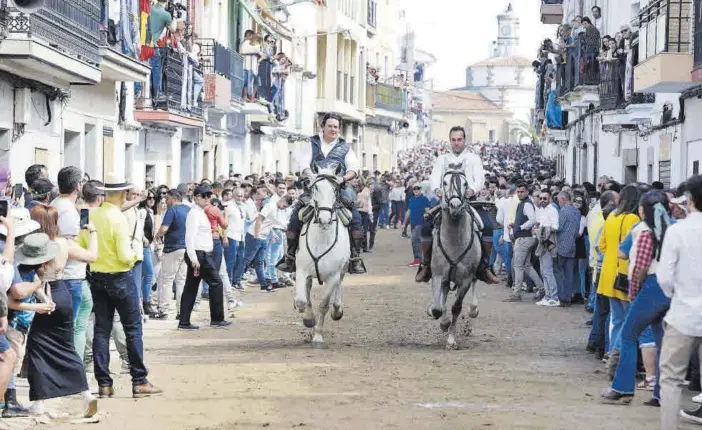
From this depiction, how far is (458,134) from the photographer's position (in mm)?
15195

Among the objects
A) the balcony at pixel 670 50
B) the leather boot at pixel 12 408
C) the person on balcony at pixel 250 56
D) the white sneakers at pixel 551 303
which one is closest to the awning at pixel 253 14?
the person on balcony at pixel 250 56

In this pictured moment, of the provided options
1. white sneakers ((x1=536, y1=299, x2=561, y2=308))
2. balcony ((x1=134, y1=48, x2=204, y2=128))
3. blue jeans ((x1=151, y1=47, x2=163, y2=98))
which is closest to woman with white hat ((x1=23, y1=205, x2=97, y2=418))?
white sneakers ((x1=536, y1=299, x2=561, y2=308))

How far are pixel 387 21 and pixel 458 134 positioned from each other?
61518 mm

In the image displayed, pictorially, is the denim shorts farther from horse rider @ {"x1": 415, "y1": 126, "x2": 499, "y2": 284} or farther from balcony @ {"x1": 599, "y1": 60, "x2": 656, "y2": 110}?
balcony @ {"x1": 599, "y1": 60, "x2": 656, "y2": 110}

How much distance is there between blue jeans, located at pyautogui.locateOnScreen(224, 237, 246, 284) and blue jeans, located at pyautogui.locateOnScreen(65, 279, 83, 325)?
9.78 meters

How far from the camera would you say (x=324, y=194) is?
14383 mm

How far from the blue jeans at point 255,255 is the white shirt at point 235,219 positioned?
1.30 metres

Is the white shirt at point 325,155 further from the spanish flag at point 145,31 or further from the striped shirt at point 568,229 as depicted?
the spanish flag at point 145,31

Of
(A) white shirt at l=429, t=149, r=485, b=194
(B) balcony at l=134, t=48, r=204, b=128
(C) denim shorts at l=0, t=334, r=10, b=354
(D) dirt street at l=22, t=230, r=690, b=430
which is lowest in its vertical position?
(D) dirt street at l=22, t=230, r=690, b=430

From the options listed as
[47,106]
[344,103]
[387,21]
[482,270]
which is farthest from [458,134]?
[387,21]

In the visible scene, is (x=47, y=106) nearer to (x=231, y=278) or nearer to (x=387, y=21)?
(x=231, y=278)

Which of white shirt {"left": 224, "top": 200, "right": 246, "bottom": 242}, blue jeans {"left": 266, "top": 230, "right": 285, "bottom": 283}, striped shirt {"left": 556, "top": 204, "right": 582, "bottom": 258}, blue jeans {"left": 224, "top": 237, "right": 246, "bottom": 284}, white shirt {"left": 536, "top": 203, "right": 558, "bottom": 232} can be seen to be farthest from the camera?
blue jeans {"left": 266, "top": 230, "right": 285, "bottom": 283}

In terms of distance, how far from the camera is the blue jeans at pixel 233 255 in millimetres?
21359

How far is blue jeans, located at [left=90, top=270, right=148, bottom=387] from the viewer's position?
1127 cm
